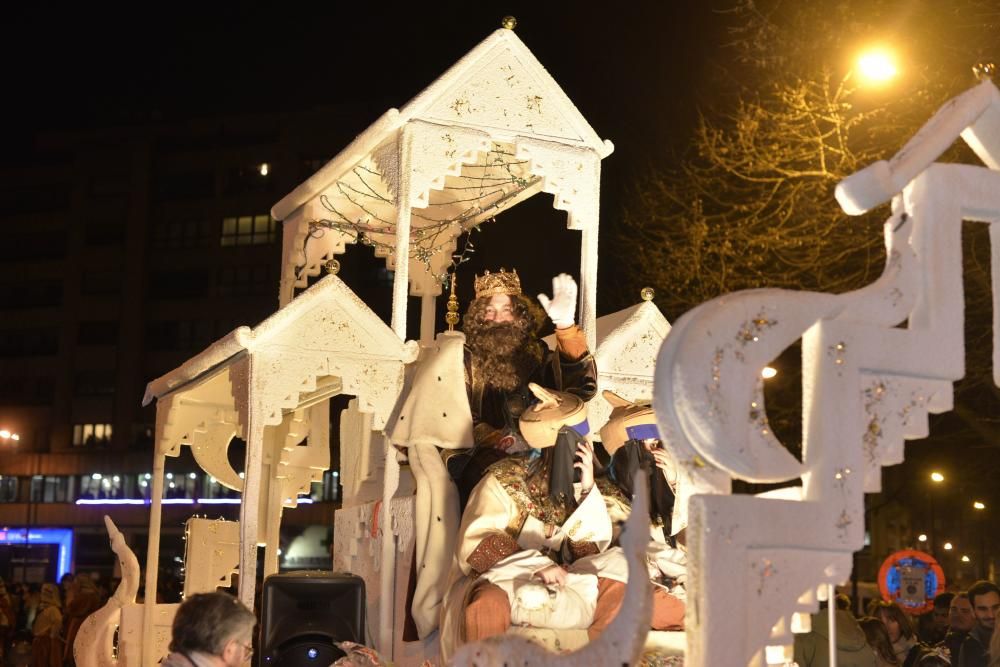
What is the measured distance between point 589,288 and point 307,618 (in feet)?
9.09

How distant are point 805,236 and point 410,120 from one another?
7.47 m

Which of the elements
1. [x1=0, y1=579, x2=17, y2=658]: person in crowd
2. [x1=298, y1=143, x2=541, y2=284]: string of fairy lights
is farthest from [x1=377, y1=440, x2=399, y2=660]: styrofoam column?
[x1=0, y1=579, x2=17, y2=658]: person in crowd

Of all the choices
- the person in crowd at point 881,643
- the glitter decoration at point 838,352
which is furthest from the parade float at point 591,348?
the person in crowd at point 881,643

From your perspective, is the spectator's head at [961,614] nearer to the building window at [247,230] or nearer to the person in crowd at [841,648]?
the person in crowd at [841,648]

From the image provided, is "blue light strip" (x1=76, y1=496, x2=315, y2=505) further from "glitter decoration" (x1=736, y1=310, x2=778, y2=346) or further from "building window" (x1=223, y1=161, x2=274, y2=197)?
"glitter decoration" (x1=736, y1=310, x2=778, y2=346)

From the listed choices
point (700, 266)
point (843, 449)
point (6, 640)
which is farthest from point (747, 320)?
point (6, 640)

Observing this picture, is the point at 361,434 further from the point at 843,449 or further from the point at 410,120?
the point at 843,449

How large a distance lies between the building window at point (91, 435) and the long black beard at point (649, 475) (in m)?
46.9

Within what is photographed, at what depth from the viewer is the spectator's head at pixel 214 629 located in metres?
4.20

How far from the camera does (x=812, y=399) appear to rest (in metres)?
3.42

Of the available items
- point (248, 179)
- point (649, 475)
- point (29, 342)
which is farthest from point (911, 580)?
point (29, 342)

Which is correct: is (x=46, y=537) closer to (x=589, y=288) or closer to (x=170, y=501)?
(x=170, y=501)

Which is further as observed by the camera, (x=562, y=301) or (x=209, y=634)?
(x=562, y=301)

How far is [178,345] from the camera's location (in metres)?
50.6
